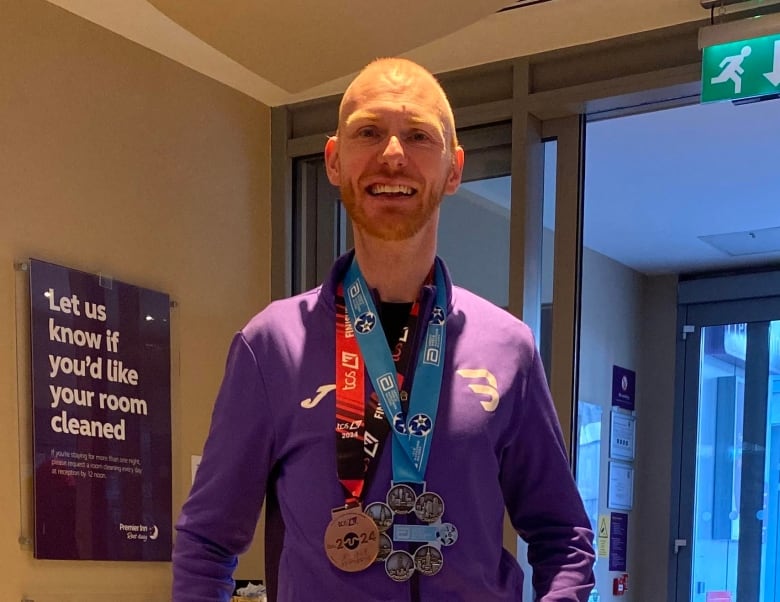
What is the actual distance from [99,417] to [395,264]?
1526 millimetres

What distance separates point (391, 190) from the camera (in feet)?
3.52

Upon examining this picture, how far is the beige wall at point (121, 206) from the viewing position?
2254 millimetres

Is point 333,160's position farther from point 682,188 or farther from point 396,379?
point 682,188

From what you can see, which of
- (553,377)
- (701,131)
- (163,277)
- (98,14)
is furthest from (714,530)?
(98,14)

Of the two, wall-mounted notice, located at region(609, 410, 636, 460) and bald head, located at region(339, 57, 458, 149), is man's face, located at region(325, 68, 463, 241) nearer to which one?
bald head, located at region(339, 57, 458, 149)

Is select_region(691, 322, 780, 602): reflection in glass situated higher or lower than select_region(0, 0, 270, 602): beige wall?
lower

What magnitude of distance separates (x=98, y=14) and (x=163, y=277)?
0.72 m

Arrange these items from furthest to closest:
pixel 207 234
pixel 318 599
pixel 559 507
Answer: pixel 207 234 → pixel 559 507 → pixel 318 599

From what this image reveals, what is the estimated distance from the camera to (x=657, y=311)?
5.54m

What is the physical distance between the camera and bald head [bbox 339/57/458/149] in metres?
1.10

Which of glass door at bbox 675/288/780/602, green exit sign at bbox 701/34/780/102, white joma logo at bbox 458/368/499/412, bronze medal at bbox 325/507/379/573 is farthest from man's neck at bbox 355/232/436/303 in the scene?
glass door at bbox 675/288/780/602

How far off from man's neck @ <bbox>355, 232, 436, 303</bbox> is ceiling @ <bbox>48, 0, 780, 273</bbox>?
1.35 metres

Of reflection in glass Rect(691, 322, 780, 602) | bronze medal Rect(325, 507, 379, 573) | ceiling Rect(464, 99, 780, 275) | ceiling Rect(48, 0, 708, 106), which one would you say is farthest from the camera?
reflection in glass Rect(691, 322, 780, 602)

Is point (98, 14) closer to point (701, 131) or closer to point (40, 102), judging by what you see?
point (40, 102)
